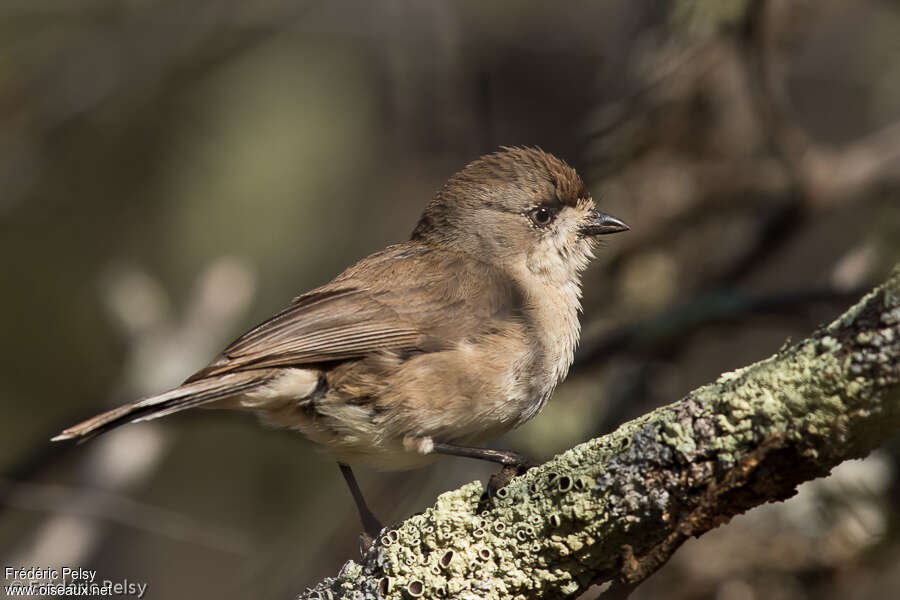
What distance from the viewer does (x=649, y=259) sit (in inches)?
246

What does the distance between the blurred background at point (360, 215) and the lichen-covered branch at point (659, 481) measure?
1.80 m

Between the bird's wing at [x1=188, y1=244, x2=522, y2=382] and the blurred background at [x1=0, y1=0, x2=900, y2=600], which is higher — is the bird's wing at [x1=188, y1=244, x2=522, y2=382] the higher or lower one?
the lower one

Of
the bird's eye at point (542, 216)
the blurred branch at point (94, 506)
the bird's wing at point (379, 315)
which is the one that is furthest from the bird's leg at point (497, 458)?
the blurred branch at point (94, 506)

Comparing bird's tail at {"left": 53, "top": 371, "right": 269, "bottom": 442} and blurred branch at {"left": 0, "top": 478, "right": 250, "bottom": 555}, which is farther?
blurred branch at {"left": 0, "top": 478, "right": 250, "bottom": 555}

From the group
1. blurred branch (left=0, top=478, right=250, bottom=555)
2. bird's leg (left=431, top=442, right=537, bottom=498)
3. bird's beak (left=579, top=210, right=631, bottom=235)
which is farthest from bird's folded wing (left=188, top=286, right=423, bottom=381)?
blurred branch (left=0, top=478, right=250, bottom=555)

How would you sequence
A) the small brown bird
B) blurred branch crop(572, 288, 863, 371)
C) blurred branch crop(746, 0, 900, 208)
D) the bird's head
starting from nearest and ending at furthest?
the small brown bird → blurred branch crop(572, 288, 863, 371) → the bird's head → blurred branch crop(746, 0, 900, 208)

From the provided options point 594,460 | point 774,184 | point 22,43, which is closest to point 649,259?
point 774,184

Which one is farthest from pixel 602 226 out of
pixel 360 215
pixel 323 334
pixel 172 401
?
pixel 360 215

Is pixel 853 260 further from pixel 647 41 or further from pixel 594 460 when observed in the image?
pixel 594 460

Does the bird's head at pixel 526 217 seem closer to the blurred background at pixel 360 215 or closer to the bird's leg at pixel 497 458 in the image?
the blurred background at pixel 360 215

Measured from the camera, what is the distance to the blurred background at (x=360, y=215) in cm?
520

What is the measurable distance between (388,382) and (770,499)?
1994 mm

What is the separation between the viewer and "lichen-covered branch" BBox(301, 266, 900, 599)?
83.1 inches

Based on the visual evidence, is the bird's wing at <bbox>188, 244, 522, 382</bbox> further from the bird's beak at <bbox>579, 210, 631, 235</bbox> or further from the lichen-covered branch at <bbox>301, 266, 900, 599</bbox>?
the lichen-covered branch at <bbox>301, 266, 900, 599</bbox>
